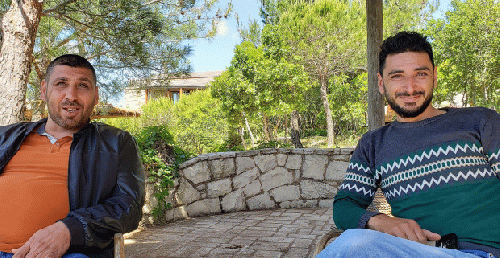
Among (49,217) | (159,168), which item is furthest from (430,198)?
(159,168)

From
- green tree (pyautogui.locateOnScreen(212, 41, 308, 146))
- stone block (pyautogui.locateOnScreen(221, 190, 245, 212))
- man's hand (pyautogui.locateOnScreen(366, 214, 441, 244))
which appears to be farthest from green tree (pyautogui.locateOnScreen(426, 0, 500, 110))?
man's hand (pyautogui.locateOnScreen(366, 214, 441, 244))

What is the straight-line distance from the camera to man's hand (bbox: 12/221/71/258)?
1480mm

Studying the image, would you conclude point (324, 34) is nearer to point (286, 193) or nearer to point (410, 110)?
point (286, 193)

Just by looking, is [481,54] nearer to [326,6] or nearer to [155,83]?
[326,6]

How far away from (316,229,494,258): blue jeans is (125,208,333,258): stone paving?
2403 millimetres

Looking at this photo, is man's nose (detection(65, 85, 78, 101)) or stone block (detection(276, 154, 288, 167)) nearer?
man's nose (detection(65, 85, 78, 101))

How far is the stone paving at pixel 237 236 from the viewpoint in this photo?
3703mm

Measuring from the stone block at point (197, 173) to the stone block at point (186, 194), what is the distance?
9 centimetres

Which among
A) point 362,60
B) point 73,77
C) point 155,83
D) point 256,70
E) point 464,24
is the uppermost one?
point 464,24

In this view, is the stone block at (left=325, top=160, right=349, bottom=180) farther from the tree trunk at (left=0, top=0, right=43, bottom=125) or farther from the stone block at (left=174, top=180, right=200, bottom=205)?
the tree trunk at (left=0, top=0, right=43, bottom=125)

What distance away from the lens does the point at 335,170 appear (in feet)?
19.8

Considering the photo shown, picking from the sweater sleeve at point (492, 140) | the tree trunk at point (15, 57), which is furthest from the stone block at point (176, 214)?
the sweater sleeve at point (492, 140)

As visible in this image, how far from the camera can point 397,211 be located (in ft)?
5.13

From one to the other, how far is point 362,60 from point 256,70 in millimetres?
6303
